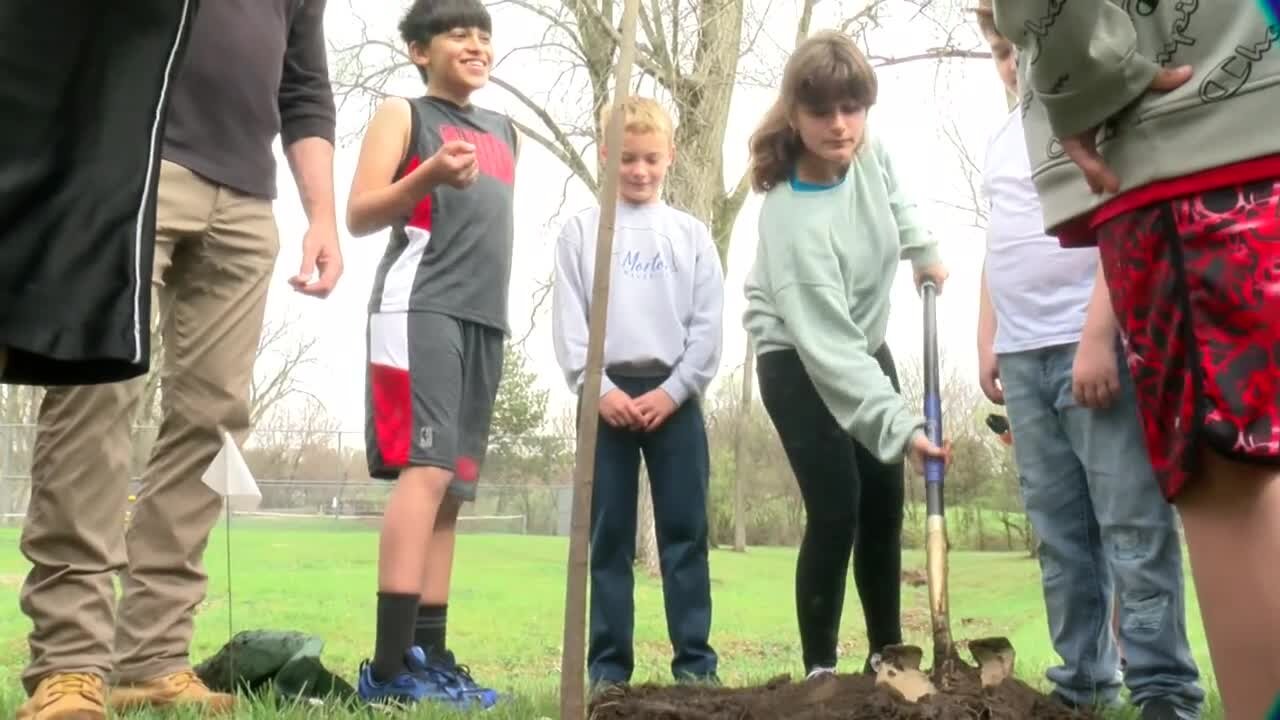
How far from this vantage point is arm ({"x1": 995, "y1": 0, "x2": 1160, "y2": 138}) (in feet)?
3.51

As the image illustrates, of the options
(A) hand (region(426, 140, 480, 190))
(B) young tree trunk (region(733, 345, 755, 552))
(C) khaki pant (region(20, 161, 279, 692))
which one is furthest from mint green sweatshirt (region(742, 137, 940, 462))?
(B) young tree trunk (region(733, 345, 755, 552))

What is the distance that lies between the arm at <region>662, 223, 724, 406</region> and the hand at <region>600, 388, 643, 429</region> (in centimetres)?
9

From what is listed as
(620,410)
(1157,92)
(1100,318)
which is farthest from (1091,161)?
(620,410)

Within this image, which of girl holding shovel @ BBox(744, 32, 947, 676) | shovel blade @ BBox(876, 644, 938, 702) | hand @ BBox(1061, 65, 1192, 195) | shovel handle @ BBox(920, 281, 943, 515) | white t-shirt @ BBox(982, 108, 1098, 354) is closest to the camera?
hand @ BBox(1061, 65, 1192, 195)

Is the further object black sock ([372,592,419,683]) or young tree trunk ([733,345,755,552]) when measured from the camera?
→ young tree trunk ([733,345,755,552])

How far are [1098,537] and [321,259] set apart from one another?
1.56 metres

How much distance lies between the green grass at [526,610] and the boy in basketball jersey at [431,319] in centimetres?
29

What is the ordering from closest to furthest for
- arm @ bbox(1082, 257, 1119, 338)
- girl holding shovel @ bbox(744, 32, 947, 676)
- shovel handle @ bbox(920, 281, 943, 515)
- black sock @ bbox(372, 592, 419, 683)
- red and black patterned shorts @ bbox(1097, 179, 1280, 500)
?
1. red and black patterned shorts @ bbox(1097, 179, 1280, 500)
2. arm @ bbox(1082, 257, 1119, 338)
3. shovel handle @ bbox(920, 281, 943, 515)
4. black sock @ bbox(372, 592, 419, 683)
5. girl holding shovel @ bbox(744, 32, 947, 676)

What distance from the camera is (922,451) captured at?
227 cm

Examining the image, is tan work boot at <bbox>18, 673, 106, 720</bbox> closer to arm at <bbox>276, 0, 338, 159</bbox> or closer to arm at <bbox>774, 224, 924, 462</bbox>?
arm at <bbox>276, 0, 338, 159</bbox>

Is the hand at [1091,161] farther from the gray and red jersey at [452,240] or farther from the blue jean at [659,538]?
the blue jean at [659,538]

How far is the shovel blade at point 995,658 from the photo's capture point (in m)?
2.18

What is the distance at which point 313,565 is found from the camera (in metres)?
10.2

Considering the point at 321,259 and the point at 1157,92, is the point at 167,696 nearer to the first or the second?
the point at 321,259
